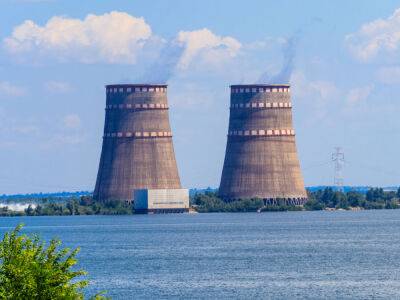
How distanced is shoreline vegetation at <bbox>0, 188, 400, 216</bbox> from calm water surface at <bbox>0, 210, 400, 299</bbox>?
338 inches

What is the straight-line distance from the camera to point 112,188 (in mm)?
88312

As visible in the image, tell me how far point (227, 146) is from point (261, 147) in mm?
2568

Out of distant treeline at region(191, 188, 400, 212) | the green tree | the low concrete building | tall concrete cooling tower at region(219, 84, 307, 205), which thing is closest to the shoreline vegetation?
distant treeline at region(191, 188, 400, 212)

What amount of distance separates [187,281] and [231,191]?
48.7 metres

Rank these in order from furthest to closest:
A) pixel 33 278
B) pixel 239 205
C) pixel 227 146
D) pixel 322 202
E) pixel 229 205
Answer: pixel 322 202 < pixel 229 205 < pixel 239 205 < pixel 227 146 < pixel 33 278

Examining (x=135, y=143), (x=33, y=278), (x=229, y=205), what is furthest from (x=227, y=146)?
(x=33, y=278)

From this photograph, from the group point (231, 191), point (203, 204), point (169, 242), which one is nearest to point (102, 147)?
point (231, 191)

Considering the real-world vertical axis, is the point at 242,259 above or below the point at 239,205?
below

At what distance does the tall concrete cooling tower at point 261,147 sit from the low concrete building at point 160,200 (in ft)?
14.9

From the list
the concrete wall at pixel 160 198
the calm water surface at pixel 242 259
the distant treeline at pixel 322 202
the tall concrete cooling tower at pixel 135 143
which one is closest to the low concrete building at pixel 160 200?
the concrete wall at pixel 160 198

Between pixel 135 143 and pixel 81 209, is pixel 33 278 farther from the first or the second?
pixel 81 209

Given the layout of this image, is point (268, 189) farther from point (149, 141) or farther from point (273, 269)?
point (273, 269)

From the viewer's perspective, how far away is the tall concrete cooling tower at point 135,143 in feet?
284

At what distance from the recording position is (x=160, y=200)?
303 ft
